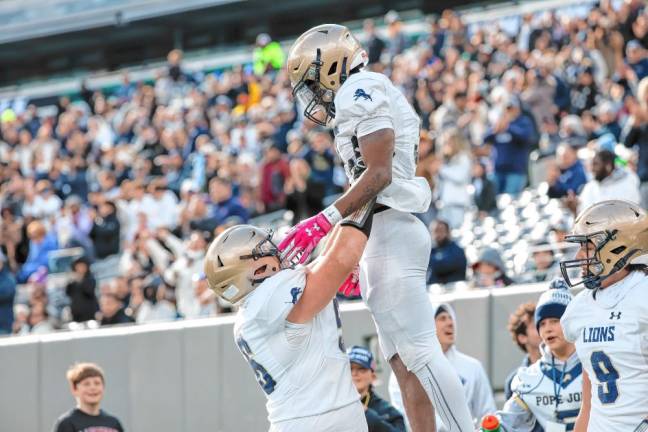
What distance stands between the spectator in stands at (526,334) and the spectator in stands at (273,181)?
6.88m

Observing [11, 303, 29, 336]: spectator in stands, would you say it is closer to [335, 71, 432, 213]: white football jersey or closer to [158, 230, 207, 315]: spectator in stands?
[158, 230, 207, 315]: spectator in stands

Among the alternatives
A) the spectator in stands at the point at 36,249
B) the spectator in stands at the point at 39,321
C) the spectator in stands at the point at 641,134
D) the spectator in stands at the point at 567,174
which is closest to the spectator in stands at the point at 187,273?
the spectator in stands at the point at 39,321

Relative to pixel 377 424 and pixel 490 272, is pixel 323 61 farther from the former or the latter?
pixel 490 272

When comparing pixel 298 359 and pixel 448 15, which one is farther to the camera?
pixel 448 15

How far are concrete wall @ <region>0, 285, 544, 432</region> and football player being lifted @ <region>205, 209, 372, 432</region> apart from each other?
3.50m

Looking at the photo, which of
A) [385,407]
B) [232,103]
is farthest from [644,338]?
[232,103]

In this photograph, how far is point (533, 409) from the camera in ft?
21.1

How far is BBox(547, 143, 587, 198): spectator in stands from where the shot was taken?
1129cm

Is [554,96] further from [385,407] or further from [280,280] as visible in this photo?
[280,280]

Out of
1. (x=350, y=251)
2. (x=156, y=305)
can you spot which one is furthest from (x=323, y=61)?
(x=156, y=305)

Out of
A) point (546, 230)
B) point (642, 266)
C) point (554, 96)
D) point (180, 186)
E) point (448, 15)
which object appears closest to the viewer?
point (642, 266)

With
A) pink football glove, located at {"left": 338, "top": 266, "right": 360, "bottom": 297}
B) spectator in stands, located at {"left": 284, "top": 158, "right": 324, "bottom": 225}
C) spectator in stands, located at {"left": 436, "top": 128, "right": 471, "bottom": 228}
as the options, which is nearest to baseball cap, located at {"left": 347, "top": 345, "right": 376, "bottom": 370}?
pink football glove, located at {"left": 338, "top": 266, "right": 360, "bottom": 297}

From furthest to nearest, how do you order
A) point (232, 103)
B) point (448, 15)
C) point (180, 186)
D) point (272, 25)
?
1. point (272, 25)
2. point (232, 103)
3. point (448, 15)
4. point (180, 186)

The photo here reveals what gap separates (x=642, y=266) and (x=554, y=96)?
8.85 m
